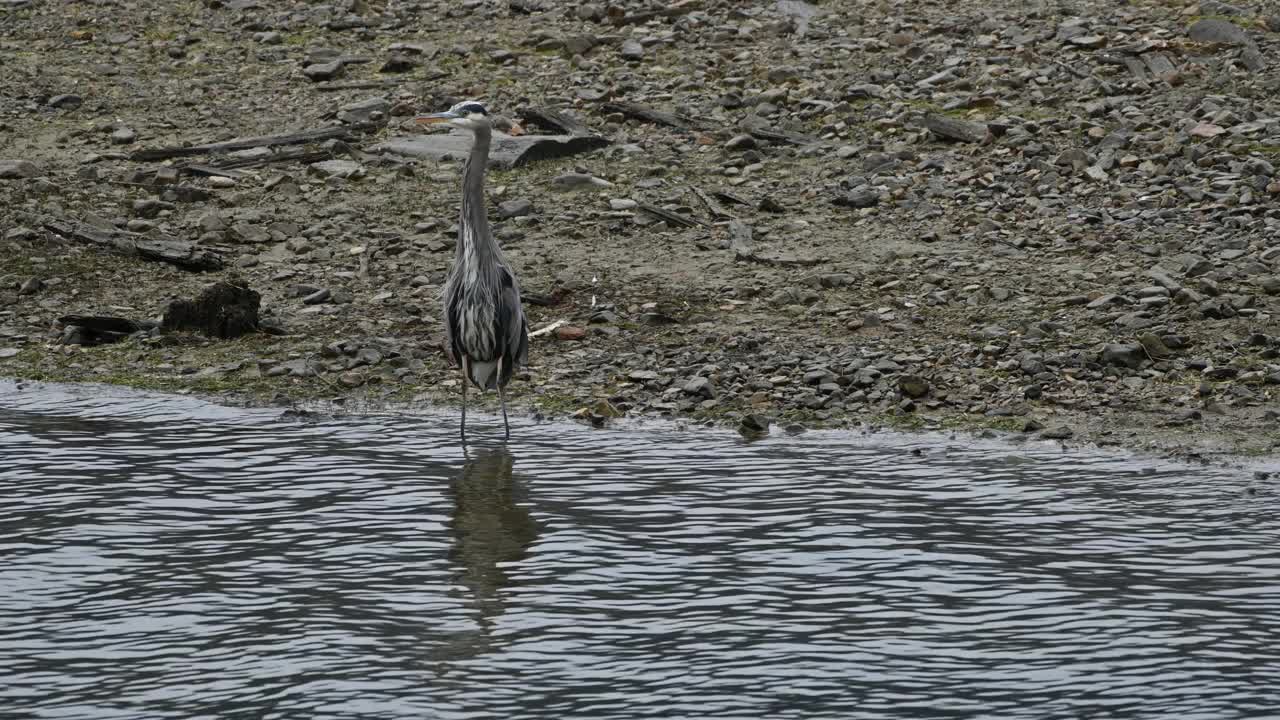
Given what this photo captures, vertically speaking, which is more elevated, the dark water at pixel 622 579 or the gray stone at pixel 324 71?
the gray stone at pixel 324 71

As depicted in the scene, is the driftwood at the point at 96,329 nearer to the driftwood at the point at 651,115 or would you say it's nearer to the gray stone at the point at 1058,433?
the driftwood at the point at 651,115

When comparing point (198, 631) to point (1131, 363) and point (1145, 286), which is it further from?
point (1145, 286)

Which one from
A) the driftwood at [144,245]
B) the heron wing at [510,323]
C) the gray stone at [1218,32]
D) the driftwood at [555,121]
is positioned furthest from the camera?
the gray stone at [1218,32]

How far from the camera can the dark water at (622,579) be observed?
723 centimetres

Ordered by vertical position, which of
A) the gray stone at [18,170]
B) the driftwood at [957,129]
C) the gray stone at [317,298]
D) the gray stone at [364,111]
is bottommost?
the gray stone at [317,298]

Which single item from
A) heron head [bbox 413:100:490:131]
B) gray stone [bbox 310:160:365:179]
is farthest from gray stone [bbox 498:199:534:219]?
heron head [bbox 413:100:490:131]

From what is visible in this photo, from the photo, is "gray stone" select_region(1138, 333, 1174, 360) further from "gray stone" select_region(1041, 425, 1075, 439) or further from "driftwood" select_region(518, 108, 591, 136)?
"driftwood" select_region(518, 108, 591, 136)

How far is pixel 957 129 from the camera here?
15914 millimetres

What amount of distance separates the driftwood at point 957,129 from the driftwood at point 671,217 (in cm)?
275

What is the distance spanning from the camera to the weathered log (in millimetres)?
13359

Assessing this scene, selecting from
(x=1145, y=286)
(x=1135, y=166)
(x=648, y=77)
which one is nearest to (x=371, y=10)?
(x=648, y=77)

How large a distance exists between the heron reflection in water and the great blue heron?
735 mm

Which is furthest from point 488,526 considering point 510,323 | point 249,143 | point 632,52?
point 632,52

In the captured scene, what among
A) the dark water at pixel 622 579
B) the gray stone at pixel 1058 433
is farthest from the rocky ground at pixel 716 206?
the dark water at pixel 622 579
